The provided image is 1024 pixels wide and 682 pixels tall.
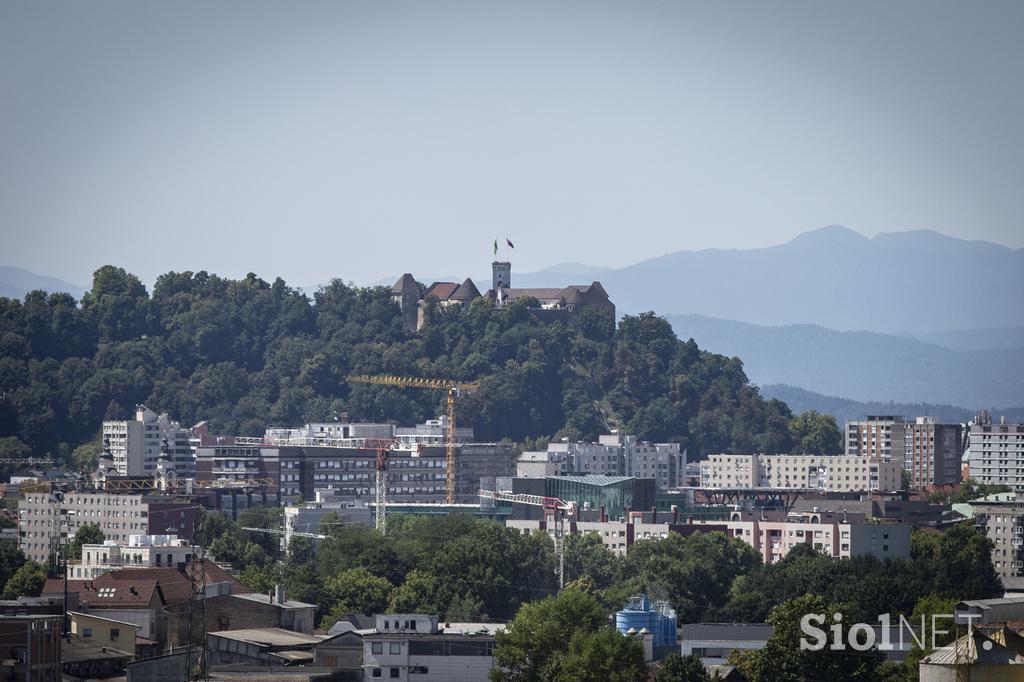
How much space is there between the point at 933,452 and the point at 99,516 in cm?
7220

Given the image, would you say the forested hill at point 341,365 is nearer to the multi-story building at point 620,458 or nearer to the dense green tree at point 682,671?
the multi-story building at point 620,458

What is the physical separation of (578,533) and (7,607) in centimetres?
4440

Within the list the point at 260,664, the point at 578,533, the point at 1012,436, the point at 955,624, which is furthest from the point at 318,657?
the point at 1012,436

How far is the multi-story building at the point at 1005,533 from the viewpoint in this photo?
99.6 meters

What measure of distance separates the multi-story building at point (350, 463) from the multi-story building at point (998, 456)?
27.9 m

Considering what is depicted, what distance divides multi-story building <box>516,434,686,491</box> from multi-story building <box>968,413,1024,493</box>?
58.7ft

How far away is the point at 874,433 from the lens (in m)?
163

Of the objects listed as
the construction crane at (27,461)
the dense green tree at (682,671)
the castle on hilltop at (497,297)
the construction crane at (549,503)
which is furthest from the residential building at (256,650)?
the castle on hilltop at (497,297)

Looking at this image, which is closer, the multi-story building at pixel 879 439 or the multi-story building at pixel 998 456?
the multi-story building at pixel 998 456

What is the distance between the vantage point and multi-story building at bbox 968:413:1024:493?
483 feet

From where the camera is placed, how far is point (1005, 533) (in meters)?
103

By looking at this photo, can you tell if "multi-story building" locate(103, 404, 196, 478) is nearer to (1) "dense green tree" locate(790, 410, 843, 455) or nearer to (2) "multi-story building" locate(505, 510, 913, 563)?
(2) "multi-story building" locate(505, 510, 913, 563)

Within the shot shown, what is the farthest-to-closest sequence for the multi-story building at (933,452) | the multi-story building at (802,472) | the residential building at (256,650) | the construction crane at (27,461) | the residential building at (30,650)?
the multi-story building at (933,452) → the multi-story building at (802,472) → the construction crane at (27,461) → the residential building at (256,650) → the residential building at (30,650)

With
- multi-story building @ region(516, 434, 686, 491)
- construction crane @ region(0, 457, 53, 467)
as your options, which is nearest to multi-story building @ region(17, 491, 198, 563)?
construction crane @ region(0, 457, 53, 467)
